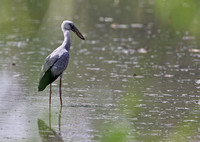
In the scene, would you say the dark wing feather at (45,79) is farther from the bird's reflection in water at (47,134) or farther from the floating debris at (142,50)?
the floating debris at (142,50)

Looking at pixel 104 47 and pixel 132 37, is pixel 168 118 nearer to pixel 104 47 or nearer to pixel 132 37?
pixel 104 47

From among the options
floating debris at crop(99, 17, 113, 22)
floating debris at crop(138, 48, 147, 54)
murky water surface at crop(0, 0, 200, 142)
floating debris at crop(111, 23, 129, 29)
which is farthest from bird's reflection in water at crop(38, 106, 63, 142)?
floating debris at crop(99, 17, 113, 22)

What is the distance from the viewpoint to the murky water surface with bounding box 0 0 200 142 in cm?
629

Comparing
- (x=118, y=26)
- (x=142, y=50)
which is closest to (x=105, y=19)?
(x=118, y=26)

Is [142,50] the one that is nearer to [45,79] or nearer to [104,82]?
[104,82]

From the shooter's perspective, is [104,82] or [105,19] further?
[105,19]

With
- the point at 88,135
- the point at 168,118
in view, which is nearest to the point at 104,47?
the point at 168,118

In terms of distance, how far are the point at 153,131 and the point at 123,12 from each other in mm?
14543

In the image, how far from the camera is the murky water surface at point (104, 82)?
248 inches

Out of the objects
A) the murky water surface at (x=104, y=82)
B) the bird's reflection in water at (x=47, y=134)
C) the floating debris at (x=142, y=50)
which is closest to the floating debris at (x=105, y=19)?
the murky water surface at (x=104, y=82)

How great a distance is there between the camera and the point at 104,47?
1372cm

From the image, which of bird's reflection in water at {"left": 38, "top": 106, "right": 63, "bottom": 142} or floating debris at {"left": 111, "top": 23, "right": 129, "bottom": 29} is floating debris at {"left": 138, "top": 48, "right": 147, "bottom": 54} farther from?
bird's reflection in water at {"left": 38, "top": 106, "right": 63, "bottom": 142}

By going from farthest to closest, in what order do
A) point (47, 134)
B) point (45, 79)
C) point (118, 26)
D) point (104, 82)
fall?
1. point (118, 26)
2. point (104, 82)
3. point (45, 79)
4. point (47, 134)

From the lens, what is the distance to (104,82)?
970cm
